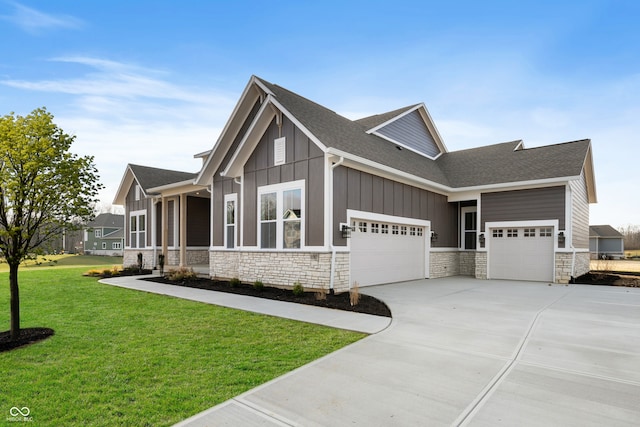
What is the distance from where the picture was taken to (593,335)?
5766 millimetres

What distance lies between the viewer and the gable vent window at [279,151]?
11242 mm

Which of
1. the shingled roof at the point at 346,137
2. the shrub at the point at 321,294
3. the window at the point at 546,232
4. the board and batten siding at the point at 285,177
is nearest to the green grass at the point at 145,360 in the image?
the shrub at the point at 321,294

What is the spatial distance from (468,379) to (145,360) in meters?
→ 4.05

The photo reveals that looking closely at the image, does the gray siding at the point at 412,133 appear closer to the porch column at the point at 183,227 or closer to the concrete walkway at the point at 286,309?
the concrete walkway at the point at 286,309

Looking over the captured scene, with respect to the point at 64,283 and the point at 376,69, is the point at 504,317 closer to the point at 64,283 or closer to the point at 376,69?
the point at 376,69

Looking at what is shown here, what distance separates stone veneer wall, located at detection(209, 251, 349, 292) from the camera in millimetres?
9930

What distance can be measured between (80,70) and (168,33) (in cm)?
322

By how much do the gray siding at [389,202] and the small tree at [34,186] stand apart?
618 cm

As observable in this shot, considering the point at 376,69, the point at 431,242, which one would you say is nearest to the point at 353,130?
the point at 376,69

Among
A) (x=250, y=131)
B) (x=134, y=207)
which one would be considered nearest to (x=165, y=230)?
(x=134, y=207)

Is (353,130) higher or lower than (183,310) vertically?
higher

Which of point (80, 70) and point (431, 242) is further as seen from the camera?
point (431, 242)

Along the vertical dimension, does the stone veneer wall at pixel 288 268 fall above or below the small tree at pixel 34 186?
below

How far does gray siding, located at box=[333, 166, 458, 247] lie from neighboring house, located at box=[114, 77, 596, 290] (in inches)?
2.3
